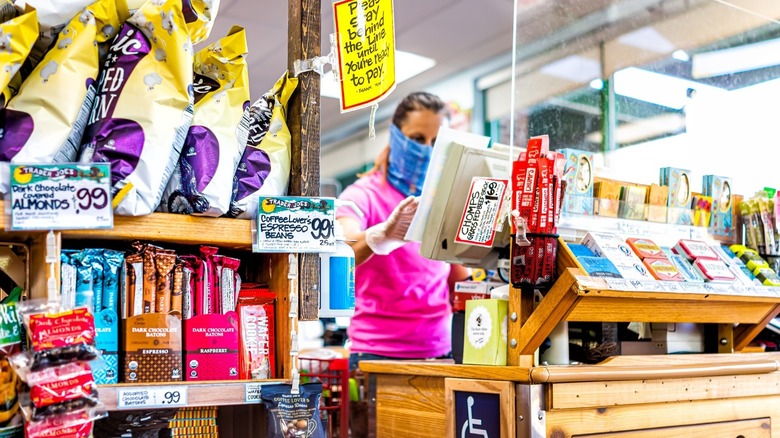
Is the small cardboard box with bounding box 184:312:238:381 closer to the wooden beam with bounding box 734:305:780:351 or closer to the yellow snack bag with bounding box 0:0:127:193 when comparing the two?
the yellow snack bag with bounding box 0:0:127:193

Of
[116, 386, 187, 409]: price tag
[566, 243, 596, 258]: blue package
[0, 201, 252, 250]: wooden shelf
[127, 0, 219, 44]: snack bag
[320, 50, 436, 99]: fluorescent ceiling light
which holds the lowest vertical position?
[116, 386, 187, 409]: price tag

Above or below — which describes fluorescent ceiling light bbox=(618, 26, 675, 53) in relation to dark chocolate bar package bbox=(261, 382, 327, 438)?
above

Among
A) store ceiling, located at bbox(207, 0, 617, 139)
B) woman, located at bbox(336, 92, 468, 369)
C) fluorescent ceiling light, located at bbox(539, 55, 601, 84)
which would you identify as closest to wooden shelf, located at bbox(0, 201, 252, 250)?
woman, located at bbox(336, 92, 468, 369)

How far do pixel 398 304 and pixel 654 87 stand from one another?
1330 mm

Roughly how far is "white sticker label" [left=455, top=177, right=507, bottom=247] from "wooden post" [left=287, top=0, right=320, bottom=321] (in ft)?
2.06

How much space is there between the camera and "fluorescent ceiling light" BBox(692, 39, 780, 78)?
306 cm

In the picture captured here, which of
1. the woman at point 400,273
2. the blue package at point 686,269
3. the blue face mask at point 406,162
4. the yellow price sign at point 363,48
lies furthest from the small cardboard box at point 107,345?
the blue face mask at point 406,162

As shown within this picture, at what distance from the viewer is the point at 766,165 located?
10.3 ft

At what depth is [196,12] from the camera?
159 cm

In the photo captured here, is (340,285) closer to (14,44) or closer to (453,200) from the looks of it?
(453,200)

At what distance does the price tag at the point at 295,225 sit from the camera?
1.64m

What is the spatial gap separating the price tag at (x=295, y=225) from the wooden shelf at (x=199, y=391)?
0.96 feet

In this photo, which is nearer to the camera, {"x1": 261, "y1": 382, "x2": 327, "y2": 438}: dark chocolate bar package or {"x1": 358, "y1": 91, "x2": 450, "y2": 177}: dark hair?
{"x1": 261, "y1": 382, "x2": 327, "y2": 438}: dark chocolate bar package

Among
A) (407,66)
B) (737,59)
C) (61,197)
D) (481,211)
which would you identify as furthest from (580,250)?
(407,66)
